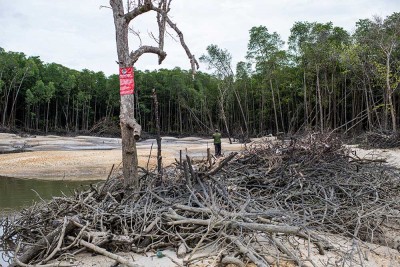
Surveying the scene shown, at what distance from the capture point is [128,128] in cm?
621

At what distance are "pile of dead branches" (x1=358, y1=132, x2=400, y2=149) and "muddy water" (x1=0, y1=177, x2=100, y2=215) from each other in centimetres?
1253

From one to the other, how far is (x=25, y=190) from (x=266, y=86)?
38030 millimetres

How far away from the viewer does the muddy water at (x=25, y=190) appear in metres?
10.2

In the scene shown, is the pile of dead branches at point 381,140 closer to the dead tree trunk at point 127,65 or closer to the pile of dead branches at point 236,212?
the pile of dead branches at point 236,212

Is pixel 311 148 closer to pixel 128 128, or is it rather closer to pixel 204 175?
pixel 204 175

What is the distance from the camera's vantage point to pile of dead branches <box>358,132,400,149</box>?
17197 mm

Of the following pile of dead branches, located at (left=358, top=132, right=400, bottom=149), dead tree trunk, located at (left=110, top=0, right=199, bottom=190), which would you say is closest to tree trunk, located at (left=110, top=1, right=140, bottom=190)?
dead tree trunk, located at (left=110, top=0, right=199, bottom=190)

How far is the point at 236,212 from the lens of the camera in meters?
5.22

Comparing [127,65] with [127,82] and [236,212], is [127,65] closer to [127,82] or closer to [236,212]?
[127,82]

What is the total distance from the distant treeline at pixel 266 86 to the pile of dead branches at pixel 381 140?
2200 millimetres

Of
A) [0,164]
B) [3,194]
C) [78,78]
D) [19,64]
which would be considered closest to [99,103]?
[78,78]

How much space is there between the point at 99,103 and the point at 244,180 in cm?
5783

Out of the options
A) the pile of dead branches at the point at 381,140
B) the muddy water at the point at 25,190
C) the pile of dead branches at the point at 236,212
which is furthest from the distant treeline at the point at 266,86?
the pile of dead branches at the point at 236,212

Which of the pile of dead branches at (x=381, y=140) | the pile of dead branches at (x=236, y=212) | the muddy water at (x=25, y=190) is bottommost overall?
the muddy water at (x=25, y=190)
